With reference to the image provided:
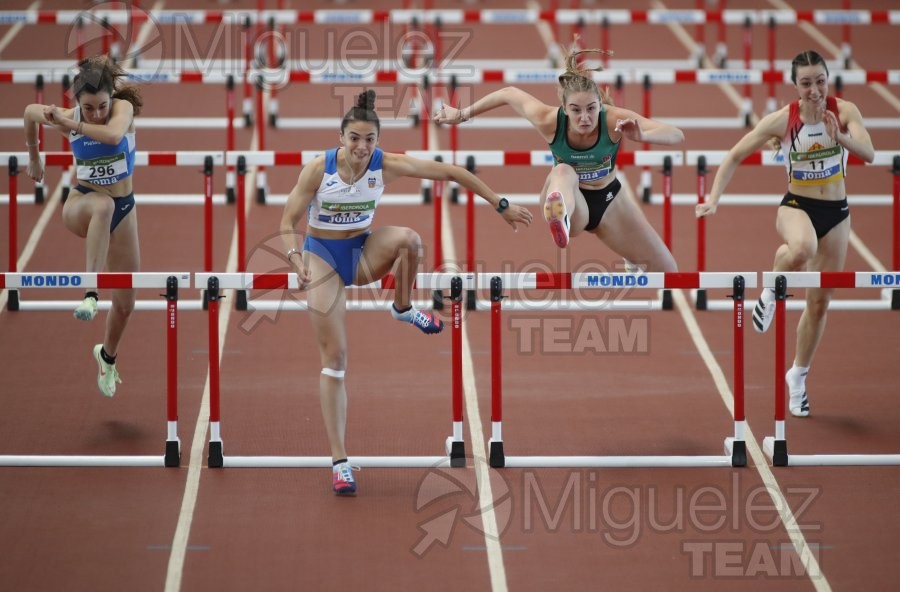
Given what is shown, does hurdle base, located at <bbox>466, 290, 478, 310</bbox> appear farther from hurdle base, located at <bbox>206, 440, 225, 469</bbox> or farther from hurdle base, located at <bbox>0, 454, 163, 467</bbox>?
hurdle base, located at <bbox>0, 454, 163, 467</bbox>

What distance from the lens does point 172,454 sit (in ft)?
24.3

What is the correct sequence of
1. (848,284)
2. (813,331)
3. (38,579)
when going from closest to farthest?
(38,579), (848,284), (813,331)

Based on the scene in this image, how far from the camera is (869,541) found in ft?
21.8

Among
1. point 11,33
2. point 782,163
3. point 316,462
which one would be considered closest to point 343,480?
point 316,462

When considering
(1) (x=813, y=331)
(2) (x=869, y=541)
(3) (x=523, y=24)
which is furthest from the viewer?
(3) (x=523, y=24)

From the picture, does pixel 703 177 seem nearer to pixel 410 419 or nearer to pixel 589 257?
pixel 589 257

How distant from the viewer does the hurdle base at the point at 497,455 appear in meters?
7.41

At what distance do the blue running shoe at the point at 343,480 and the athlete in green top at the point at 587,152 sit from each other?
5.04 feet

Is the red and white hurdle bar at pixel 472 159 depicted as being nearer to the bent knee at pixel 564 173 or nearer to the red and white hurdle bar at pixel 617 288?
the bent knee at pixel 564 173

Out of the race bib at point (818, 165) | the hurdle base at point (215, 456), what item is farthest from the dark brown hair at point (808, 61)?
the hurdle base at point (215, 456)

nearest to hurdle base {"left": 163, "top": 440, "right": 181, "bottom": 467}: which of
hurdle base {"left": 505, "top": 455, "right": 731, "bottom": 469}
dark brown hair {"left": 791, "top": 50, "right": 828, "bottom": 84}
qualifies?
hurdle base {"left": 505, "top": 455, "right": 731, "bottom": 469}

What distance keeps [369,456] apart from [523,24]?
10843mm

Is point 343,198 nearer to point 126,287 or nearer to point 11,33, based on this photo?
point 126,287

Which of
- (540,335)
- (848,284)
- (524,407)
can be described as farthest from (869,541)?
(540,335)
